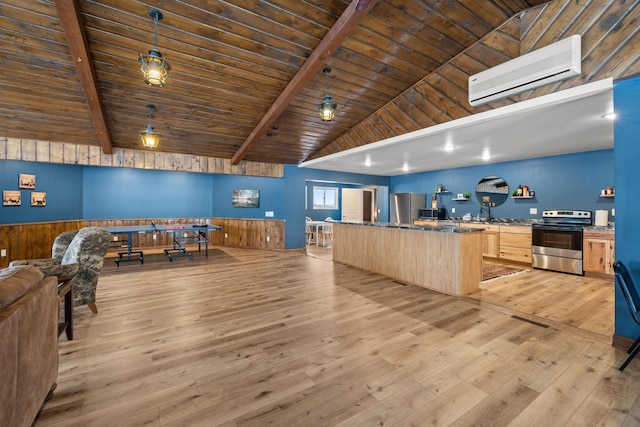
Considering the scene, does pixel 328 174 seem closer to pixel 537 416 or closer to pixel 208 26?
pixel 208 26

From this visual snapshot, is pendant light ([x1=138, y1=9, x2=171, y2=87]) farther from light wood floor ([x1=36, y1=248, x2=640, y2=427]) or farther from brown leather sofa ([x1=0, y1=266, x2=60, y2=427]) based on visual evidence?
light wood floor ([x1=36, y1=248, x2=640, y2=427])

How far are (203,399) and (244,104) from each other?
4.40 meters

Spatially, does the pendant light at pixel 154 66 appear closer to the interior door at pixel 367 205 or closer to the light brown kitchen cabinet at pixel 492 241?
the light brown kitchen cabinet at pixel 492 241

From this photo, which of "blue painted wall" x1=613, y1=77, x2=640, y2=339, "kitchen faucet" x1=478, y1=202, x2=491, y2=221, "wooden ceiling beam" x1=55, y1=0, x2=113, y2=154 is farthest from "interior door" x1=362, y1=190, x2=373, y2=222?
"blue painted wall" x1=613, y1=77, x2=640, y2=339

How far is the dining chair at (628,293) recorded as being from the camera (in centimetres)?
194

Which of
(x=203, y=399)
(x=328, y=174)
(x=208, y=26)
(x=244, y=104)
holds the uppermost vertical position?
(x=208, y=26)

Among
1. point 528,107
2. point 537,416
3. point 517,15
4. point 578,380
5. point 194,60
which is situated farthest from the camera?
point 194,60

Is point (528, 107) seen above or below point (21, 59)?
below

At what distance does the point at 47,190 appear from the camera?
5984 mm

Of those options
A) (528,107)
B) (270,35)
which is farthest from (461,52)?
(270,35)

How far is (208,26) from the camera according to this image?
10.7 ft

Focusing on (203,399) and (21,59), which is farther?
(21,59)

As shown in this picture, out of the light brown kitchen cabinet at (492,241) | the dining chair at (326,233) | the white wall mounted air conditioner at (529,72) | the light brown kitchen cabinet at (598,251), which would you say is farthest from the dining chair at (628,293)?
the dining chair at (326,233)

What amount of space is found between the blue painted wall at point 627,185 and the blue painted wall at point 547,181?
138 inches
